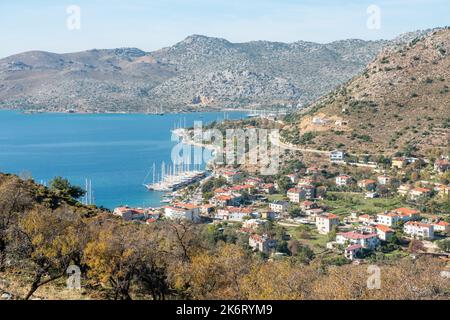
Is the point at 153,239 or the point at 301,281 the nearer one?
the point at 301,281

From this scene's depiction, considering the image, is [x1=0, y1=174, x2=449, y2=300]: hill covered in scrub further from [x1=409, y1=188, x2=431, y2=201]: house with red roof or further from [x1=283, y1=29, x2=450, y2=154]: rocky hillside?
[x1=283, y1=29, x2=450, y2=154]: rocky hillside

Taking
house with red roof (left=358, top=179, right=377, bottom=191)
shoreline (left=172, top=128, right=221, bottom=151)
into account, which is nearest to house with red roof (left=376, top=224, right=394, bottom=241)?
house with red roof (left=358, top=179, right=377, bottom=191)

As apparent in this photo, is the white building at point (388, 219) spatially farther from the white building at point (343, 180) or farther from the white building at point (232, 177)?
the white building at point (232, 177)

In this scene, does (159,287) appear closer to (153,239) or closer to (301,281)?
(153,239)

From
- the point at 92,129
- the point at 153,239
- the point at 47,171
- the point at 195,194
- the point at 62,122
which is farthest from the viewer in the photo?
the point at 62,122

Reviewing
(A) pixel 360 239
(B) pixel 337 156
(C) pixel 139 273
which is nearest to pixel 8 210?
(C) pixel 139 273

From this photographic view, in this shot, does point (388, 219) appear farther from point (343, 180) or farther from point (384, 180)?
point (343, 180)
